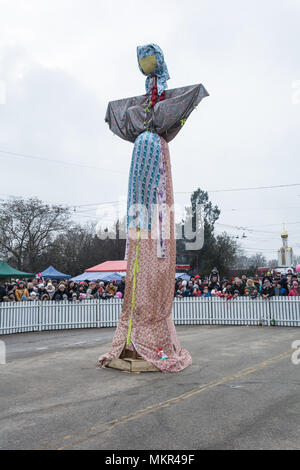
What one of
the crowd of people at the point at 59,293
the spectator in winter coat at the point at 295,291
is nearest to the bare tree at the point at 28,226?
the crowd of people at the point at 59,293

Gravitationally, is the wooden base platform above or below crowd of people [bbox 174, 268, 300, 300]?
below

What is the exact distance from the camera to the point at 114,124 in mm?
8078

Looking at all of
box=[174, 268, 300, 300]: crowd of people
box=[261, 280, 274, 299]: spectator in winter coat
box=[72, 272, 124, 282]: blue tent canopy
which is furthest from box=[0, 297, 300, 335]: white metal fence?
box=[72, 272, 124, 282]: blue tent canopy

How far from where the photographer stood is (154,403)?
4934 millimetres

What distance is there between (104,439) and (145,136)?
17.0 feet

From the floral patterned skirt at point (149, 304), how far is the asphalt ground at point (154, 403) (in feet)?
1.41

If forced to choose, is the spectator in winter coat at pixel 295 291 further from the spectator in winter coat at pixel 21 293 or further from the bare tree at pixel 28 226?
the bare tree at pixel 28 226

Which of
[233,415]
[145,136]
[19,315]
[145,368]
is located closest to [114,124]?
[145,136]

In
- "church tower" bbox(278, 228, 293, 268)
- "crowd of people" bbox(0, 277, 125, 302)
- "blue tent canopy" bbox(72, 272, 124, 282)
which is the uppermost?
"church tower" bbox(278, 228, 293, 268)

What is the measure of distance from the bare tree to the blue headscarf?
31.8m

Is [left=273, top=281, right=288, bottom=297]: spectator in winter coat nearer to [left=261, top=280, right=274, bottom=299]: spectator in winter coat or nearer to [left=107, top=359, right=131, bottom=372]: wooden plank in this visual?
[left=261, top=280, right=274, bottom=299]: spectator in winter coat

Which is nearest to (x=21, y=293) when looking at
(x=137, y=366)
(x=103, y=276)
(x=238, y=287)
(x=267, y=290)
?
(x=238, y=287)

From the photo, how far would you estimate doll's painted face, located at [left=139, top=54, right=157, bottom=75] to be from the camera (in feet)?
24.6

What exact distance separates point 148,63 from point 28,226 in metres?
32.1
